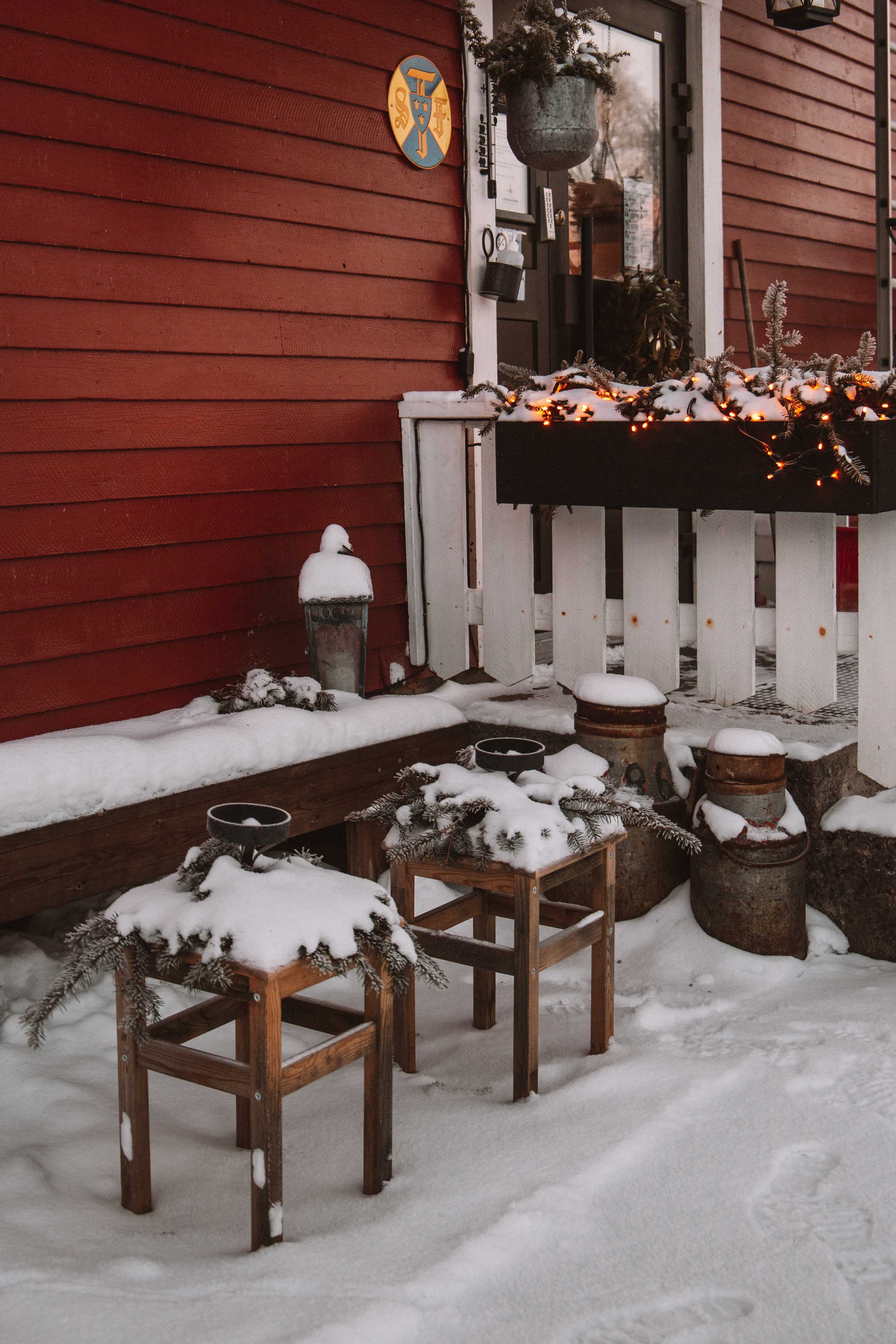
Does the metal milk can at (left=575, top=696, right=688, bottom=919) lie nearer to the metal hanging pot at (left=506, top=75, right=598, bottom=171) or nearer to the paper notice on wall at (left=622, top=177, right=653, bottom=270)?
the metal hanging pot at (left=506, top=75, right=598, bottom=171)

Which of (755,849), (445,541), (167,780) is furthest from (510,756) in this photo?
(445,541)

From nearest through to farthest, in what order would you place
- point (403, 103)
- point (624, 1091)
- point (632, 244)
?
point (624, 1091)
point (403, 103)
point (632, 244)

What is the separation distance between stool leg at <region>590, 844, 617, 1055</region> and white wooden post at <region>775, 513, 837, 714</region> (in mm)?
1062

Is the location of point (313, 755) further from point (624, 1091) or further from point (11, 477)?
point (624, 1091)

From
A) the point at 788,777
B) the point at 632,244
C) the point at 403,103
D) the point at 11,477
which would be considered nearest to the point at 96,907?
the point at 11,477

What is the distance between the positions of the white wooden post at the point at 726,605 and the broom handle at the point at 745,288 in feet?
8.49

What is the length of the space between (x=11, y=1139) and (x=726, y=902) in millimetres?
1690

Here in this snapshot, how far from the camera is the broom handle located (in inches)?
232

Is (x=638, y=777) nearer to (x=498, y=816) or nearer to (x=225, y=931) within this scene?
(x=498, y=816)

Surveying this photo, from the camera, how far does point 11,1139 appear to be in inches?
88.6

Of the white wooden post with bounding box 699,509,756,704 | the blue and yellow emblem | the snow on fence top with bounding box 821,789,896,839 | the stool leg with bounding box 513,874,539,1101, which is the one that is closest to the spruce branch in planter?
the blue and yellow emblem

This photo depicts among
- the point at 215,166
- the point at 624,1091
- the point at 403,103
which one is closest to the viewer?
the point at 624,1091

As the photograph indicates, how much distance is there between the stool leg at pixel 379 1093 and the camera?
2074 mm

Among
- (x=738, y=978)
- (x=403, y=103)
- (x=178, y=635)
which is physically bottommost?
(x=738, y=978)
